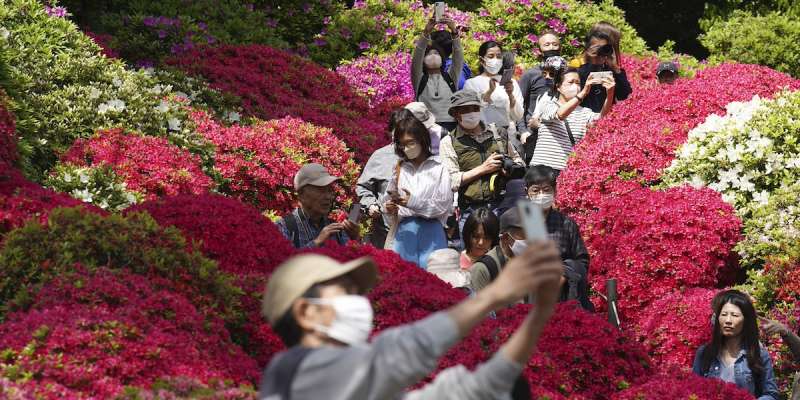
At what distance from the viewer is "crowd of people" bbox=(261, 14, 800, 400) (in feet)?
10.2

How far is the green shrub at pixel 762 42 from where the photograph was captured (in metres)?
18.8

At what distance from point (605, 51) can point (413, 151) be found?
365cm

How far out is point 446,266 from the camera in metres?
7.49

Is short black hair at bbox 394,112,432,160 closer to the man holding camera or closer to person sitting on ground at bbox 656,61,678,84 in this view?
the man holding camera

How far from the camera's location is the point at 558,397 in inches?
240

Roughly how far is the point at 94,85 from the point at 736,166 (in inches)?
198

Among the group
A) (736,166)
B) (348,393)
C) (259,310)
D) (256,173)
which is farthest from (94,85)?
(348,393)

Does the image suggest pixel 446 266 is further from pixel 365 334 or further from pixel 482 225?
pixel 365 334

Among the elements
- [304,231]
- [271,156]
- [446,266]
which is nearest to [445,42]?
[271,156]

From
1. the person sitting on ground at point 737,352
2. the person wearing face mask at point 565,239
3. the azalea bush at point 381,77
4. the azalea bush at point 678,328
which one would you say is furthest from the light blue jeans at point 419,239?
the azalea bush at point 381,77

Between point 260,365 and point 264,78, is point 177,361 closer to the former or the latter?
point 260,365

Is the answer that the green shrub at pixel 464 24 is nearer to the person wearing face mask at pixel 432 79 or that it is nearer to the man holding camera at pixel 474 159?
the person wearing face mask at pixel 432 79

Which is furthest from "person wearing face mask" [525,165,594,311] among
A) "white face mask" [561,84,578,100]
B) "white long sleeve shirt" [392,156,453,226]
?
"white face mask" [561,84,578,100]

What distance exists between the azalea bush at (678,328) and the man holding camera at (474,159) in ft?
4.74
